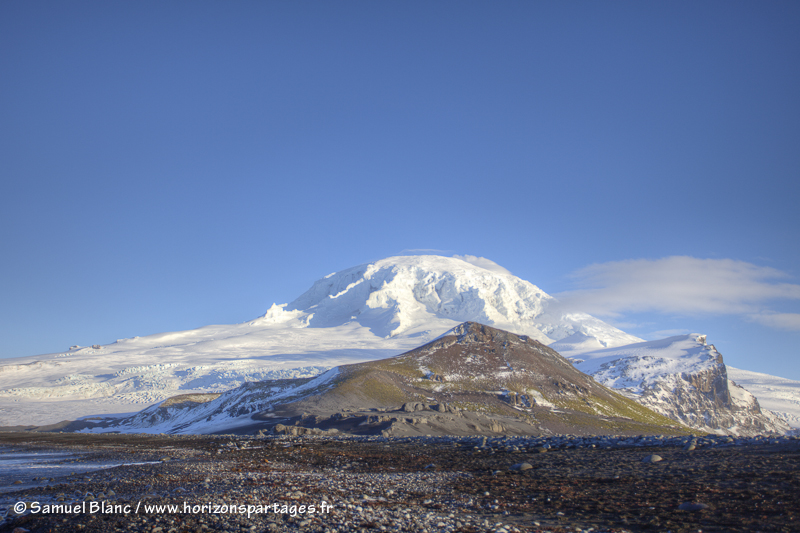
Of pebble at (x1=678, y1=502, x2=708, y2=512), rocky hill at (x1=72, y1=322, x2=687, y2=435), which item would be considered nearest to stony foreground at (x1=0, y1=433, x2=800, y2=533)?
pebble at (x1=678, y1=502, x2=708, y2=512)

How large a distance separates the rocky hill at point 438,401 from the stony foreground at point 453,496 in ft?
173

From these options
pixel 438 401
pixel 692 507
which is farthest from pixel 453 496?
pixel 438 401

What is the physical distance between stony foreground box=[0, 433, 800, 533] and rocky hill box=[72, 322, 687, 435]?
52.7 metres

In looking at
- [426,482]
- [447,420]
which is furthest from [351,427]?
[426,482]

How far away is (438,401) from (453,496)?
113329 mm

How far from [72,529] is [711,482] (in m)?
22.2

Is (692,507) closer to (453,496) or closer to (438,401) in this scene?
(453,496)

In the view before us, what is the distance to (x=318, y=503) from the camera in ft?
53.2

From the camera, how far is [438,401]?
127 m

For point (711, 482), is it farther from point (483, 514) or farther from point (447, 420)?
point (447, 420)

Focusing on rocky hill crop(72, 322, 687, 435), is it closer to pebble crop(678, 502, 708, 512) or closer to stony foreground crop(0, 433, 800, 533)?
stony foreground crop(0, 433, 800, 533)

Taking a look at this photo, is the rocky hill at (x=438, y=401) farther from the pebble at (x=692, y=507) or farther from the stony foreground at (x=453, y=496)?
the pebble at (x=692, y=507)

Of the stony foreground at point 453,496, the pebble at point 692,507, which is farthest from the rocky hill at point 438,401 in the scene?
the pebble at point 692,507

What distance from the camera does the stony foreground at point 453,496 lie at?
12758 millimetres
